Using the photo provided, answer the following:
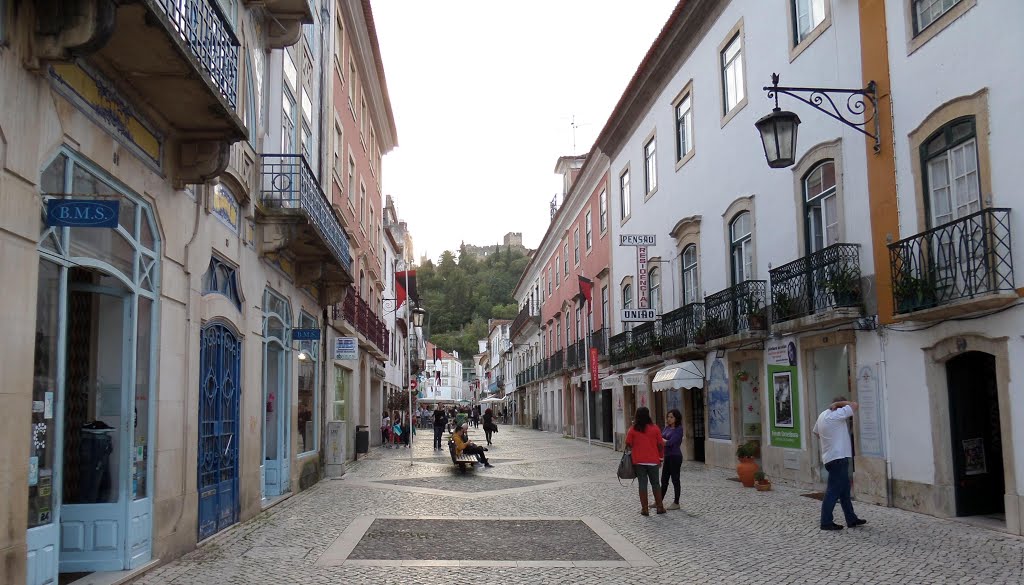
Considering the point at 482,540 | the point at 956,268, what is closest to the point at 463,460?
the point at 482,540

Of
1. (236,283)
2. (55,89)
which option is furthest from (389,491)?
(55,89)

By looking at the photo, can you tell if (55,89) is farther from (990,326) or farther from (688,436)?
(688,436)

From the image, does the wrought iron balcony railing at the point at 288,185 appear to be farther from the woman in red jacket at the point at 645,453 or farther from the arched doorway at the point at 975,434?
the arched doorway at the point at 975,434

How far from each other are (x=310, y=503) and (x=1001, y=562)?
378 inches

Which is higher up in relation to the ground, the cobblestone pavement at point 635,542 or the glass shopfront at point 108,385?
the glass shopfront at point 108,385

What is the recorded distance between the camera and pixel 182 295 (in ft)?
29.3

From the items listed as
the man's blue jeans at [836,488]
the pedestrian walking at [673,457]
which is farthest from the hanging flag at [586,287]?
the man's blue jeans at [836,488]

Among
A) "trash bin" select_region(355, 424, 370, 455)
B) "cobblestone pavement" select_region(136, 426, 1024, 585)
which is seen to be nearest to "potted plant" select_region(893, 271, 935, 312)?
"cobblestone pavement" select_region(136, 426, 1024, 585)

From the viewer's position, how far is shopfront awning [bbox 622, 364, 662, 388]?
2334cm

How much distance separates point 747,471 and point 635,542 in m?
6.42

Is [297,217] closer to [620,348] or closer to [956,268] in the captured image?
[956,268]

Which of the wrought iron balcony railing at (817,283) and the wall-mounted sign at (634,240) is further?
the wall-mounted sign at (634,240)

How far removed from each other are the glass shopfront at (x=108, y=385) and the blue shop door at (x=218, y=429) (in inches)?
65.6

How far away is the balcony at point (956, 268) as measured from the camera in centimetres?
982
